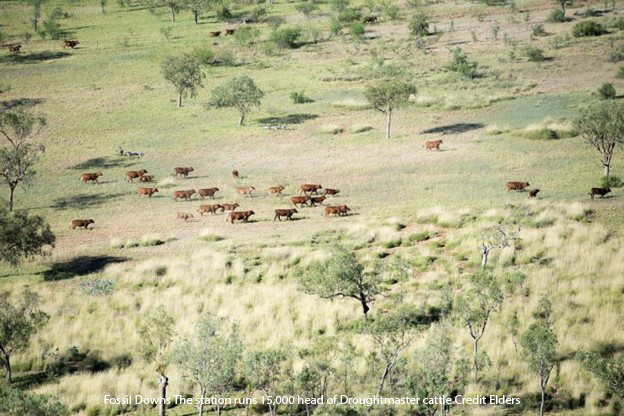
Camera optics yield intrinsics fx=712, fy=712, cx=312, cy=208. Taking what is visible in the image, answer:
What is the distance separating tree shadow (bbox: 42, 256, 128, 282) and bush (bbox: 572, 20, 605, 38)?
71.1 metres

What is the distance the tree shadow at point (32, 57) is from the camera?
93531mm

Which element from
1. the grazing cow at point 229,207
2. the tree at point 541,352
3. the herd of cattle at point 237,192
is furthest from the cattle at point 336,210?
the tree at point 541,352

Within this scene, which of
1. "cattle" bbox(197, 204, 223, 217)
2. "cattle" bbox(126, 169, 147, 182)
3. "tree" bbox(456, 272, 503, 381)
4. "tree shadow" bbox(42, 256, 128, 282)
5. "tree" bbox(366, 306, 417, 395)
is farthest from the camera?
"cattle" bbox(126, 169, 147, 182)

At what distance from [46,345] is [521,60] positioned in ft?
229

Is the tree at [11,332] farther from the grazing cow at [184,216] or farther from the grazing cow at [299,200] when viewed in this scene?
the grazing cow at [299,200]

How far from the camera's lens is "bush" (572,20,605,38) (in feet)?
295

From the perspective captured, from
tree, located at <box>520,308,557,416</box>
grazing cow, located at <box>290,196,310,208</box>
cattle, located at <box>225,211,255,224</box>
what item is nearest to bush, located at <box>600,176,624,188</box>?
grazing cow, located at <box>290,196,310,208</box>

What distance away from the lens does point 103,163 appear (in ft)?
202

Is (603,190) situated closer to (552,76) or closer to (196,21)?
(552,76)

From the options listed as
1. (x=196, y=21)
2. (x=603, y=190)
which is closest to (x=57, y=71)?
(x=196, y=21)

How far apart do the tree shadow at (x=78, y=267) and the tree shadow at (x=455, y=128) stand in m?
33.8

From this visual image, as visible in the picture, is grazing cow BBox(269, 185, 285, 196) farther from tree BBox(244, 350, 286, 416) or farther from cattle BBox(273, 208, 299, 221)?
tree BBox(244, 350, 286, 416)

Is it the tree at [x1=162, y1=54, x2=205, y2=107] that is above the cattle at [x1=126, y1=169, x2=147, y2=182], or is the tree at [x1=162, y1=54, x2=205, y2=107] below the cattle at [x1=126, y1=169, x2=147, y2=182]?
above

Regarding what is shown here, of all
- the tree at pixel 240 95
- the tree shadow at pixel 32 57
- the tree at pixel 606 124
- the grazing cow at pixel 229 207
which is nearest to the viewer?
the tree at pixel 606 124
